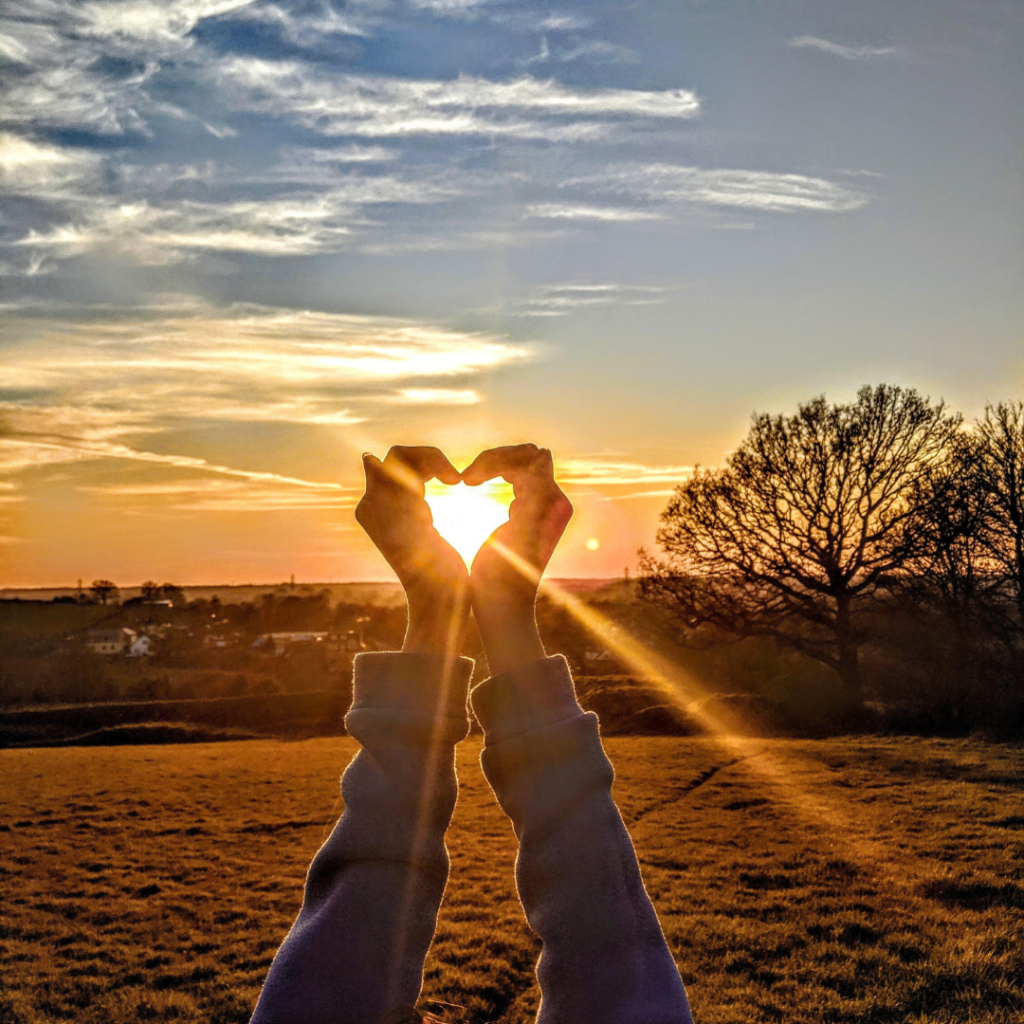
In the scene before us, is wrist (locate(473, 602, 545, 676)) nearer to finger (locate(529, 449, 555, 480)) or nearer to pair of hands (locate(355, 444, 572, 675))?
pair of hands (locate(355, 444, 572, 675))

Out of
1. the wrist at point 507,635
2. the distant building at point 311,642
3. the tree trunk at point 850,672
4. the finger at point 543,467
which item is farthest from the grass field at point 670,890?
the distant building at point 311,642

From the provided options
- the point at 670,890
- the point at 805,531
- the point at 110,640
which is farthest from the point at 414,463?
the point at 110,640

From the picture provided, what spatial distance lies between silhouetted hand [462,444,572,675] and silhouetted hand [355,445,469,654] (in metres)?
0.07

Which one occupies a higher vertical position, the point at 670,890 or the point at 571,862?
the point at 571,862

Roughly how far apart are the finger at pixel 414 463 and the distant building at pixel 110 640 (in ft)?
137

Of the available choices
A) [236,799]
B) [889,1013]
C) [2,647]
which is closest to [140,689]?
[2,647]

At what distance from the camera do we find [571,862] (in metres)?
1.36

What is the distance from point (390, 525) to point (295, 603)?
54.2 meters

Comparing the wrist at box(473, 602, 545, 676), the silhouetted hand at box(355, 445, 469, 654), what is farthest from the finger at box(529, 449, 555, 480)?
the wrist at box(473, 602, 545, 676)

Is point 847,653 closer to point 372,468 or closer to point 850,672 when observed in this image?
point 850,672

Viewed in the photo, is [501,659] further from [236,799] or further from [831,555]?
[831,555]

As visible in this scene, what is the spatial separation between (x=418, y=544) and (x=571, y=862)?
785 millimetres

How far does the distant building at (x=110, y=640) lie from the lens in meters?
39.7

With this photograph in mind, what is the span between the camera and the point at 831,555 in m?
20.1
